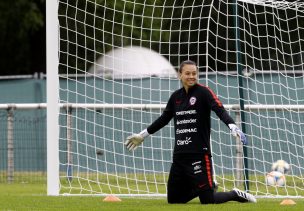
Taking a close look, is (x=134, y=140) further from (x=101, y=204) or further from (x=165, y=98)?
(x=165, y=98)

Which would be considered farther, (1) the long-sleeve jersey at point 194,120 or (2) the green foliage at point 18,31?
(2) the green foliage at point 18,31

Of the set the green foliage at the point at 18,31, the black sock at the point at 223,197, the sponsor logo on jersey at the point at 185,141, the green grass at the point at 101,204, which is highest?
the green foliage at the point at 18,31

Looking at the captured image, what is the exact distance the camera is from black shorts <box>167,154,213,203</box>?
13039 mm

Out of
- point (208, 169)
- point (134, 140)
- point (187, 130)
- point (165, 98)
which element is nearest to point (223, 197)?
point (208, 169)

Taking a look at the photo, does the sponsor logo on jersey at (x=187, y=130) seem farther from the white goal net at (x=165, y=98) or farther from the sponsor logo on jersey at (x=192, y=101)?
the white goal net at (x=165, y=98)

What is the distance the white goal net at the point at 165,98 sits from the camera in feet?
53.4

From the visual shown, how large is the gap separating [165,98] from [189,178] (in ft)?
27.5

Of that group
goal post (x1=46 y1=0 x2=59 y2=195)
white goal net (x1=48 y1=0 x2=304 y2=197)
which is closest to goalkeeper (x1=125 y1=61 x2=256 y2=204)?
white goal net (x1=48 y1=0 x2=304 y2=197)

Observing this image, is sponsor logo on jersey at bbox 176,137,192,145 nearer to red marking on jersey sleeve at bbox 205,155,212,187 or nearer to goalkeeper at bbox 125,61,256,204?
goalkeeper at bbox 125,61,256,204

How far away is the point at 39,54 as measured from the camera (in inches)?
1660

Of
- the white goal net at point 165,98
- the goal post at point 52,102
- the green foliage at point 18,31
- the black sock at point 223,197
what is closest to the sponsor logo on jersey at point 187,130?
the black sock at point 223,197

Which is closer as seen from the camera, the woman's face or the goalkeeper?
the goalkeeper

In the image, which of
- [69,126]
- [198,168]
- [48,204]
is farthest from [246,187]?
[69,126]

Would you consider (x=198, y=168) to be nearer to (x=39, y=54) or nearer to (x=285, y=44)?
(x=285, y=44)
